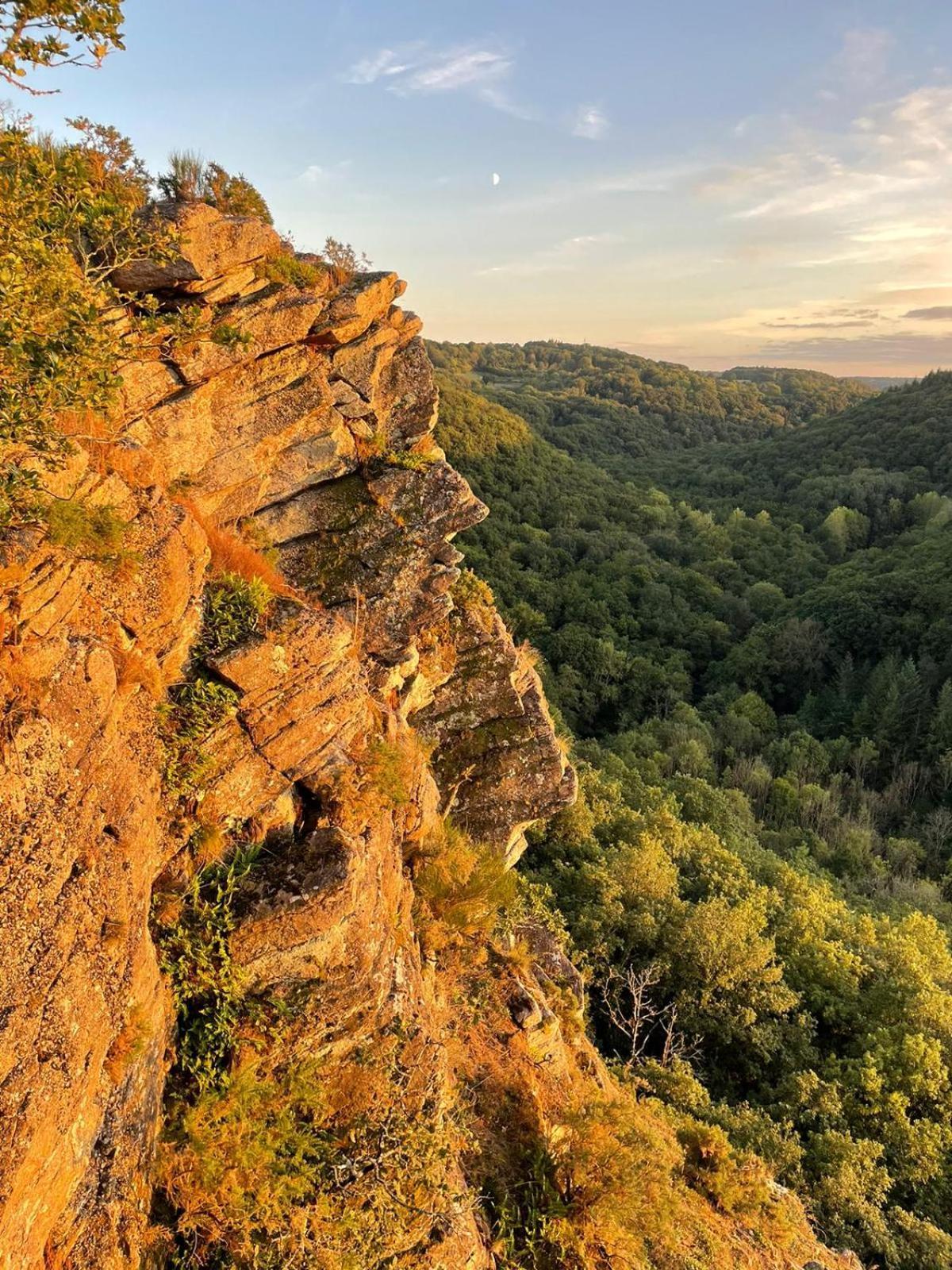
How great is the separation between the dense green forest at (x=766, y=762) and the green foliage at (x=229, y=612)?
14071mm

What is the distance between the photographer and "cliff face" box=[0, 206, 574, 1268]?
4.09 m

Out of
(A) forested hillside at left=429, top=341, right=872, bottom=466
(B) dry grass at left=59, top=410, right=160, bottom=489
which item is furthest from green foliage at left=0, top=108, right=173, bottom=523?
(A) forested hillside at left=429, top=341, right=872, bottom=466

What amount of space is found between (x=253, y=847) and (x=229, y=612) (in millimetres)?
2296

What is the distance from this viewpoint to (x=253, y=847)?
20.0 feet

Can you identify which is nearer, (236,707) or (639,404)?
(236,707)

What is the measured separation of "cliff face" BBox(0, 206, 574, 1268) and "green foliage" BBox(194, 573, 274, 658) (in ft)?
0.54

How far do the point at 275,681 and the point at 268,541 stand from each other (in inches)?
118

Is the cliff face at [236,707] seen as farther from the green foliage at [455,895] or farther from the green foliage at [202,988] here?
the green foliage at [455,895]

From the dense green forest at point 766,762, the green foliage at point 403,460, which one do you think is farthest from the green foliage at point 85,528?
the dense green forest at point 766,762

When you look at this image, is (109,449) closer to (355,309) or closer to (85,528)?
(85,528)

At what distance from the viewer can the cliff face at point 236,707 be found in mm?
4090

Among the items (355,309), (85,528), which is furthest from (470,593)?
(85,528)

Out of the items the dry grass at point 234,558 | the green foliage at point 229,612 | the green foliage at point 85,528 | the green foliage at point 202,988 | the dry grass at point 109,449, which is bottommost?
the green foliage at point 202,988

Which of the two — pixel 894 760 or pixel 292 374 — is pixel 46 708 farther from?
pixel 894 760
